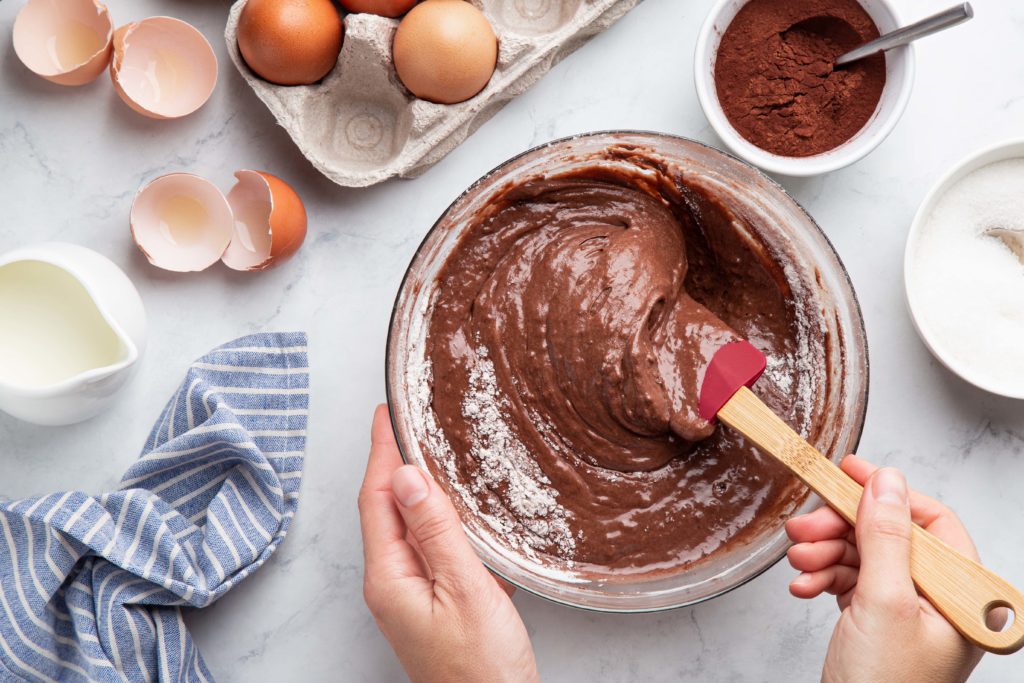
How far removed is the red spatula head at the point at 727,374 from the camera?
1.65 meters

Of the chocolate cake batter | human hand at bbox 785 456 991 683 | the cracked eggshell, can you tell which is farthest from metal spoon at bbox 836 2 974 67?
the cracked eggshell

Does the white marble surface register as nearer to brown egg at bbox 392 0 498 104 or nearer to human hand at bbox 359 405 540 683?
brown egg at bbox 392 0 498 104

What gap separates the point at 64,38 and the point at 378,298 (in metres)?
0.97

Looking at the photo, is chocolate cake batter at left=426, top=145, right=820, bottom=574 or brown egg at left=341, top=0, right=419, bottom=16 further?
brown egg at left=341, top=0, right=419, bottom=16

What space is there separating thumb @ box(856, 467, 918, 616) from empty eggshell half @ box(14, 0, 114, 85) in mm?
1890

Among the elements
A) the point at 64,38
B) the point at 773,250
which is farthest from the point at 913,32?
the point at 64,38

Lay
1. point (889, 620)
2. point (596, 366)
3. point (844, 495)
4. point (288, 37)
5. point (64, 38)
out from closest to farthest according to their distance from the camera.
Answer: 1. point (889, 620)
2. point (844, 495)
3. point (596, 366)
4. point (288, 37)
5. point (64, 38)

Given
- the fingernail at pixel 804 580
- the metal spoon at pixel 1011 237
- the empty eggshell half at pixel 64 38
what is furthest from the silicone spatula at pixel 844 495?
the empty eggshell half at pixel 64 38

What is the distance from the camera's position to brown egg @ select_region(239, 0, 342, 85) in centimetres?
182

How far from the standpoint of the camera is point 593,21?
195 centimetres

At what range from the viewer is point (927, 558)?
1481 millimetres

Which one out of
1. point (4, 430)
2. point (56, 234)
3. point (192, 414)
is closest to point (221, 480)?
point (192, 414)

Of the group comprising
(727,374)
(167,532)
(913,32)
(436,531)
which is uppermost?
(913,32)

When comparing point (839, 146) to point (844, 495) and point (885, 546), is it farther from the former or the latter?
point (885, 546)
